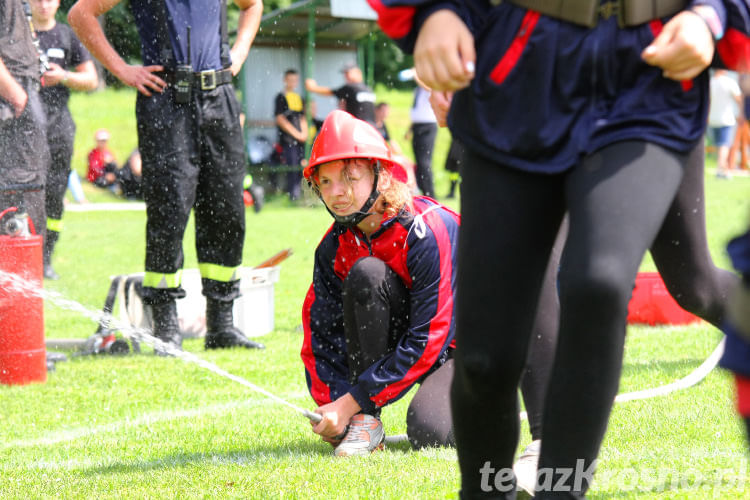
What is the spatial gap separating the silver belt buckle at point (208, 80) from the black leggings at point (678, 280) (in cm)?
341

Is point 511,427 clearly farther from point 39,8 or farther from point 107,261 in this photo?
point 107,261

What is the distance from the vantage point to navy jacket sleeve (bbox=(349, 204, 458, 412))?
3.65 metres

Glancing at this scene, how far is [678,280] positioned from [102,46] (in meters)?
4.28

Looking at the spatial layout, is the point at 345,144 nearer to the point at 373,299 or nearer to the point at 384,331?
the point at 373,299

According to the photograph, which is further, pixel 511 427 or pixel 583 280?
pixel 511 427

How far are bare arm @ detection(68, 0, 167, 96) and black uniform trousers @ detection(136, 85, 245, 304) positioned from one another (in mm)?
99

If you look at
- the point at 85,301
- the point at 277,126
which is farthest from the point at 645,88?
the point at 277,126

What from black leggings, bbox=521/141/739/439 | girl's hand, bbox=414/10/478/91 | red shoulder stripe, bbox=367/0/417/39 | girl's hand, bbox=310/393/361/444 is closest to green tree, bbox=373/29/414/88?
girl's hand, bbox=310/393/361/444

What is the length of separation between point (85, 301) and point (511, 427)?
6.76 meters

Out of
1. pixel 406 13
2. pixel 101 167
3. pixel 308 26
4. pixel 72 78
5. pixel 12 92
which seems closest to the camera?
pixel 406 13

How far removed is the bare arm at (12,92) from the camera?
586cm

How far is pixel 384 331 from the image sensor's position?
378 cm

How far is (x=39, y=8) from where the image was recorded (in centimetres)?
835

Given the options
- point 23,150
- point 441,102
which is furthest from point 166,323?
point 441,102
